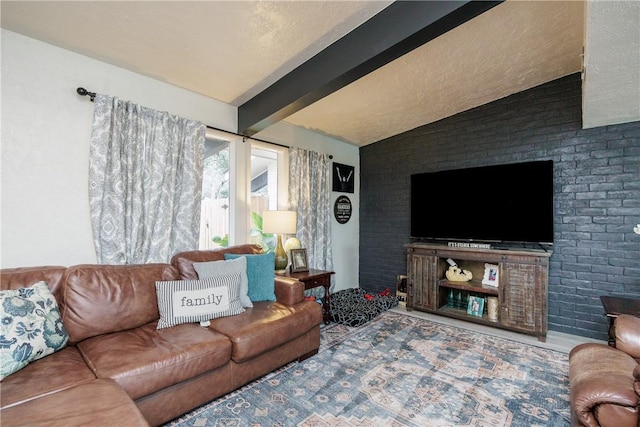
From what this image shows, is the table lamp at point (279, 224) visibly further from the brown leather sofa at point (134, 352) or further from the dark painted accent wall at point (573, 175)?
the dark painted accent wall at point (573, 175)

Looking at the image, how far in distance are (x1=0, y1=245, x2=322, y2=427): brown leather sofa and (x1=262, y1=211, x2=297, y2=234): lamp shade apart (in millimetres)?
796

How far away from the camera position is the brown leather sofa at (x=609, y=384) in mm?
1289

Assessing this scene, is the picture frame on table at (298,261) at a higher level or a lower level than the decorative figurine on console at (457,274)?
higher

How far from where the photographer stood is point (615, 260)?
286cm

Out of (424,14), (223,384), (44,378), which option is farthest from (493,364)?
(44,378)

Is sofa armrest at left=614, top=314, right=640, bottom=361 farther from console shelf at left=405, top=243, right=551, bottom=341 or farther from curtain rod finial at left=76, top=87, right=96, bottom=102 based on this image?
curtain rod finial at left=76, top=87, right=96, bottom=102

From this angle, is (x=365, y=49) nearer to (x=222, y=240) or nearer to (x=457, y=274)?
(x=222, y=240)

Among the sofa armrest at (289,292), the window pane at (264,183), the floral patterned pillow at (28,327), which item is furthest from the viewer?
the window pane at (264,183)

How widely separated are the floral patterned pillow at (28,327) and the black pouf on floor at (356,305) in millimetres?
2425

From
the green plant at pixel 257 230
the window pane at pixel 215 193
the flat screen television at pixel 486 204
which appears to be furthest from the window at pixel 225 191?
the flat screen television at pixel 486 204

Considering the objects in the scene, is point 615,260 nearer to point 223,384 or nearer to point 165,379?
point 223,384

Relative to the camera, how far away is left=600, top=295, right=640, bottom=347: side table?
6.69 ft

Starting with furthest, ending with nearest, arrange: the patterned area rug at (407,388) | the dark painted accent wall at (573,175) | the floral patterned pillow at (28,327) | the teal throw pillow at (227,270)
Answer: the dark painted accent wall at (573,175) < the teal throw pillow at (227,270) < the patterned area rug at (407,388) < the floral patterned pillow at (28,327)

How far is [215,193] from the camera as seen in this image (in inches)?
128
